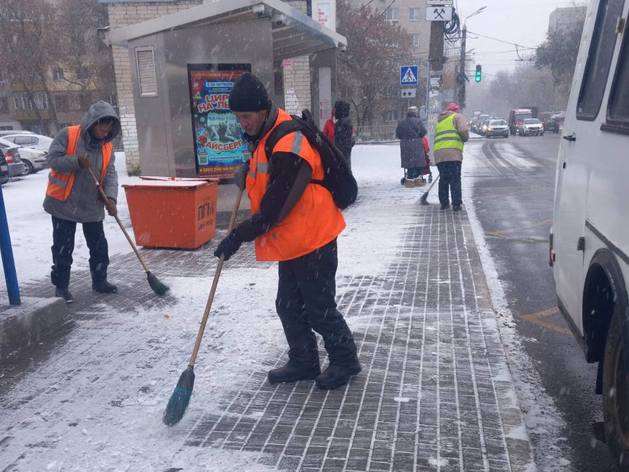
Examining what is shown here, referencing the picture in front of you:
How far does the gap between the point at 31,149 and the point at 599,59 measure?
2129cm

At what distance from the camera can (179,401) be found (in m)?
3.27

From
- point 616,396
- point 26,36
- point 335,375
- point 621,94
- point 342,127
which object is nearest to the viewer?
point 616,396

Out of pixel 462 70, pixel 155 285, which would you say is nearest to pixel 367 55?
pixel 462 70

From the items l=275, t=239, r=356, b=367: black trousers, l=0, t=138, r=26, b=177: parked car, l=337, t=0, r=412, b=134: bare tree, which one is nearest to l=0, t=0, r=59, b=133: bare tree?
l=337, t=0, r=412, b=134: bare tree

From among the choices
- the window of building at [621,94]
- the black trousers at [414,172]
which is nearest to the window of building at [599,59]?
the window of building at [621,94]

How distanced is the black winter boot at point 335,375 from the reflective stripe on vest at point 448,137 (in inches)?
251

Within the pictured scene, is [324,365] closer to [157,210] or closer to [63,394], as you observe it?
[63,394]

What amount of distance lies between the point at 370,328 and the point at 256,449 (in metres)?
1.85

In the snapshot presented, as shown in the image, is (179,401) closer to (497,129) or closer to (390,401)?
(390,401)

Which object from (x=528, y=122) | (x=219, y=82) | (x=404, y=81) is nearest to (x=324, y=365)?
(x=219, y=82)

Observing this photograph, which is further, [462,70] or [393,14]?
[393,14]

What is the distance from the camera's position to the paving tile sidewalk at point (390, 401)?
291 centimetres

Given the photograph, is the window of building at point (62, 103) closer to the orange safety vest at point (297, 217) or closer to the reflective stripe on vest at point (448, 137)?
the reflective stripe on vest at point (448, 137)

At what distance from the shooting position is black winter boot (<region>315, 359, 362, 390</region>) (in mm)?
3600
